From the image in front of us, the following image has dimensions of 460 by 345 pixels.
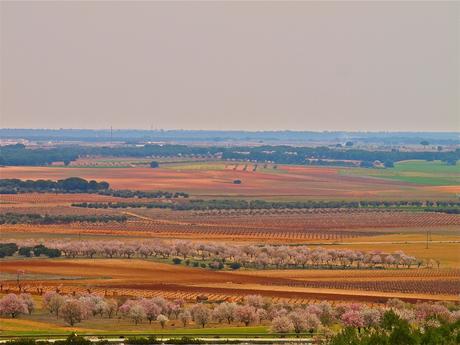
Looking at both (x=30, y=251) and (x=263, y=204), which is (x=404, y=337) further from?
(x=263, y=204)

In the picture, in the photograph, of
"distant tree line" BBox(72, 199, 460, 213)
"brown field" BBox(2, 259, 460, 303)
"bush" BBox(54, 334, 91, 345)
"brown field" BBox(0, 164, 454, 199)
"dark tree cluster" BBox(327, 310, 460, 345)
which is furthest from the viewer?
"brown field" BBox(0, 164, 454, 199)

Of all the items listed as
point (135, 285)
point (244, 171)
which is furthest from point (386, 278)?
point (244, 171)

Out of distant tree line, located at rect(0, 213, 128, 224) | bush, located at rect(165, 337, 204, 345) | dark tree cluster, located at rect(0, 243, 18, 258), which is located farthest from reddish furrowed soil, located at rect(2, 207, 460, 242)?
bush, located at rect(165, 337, 204, 345)

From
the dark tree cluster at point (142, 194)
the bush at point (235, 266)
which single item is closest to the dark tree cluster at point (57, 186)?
the dark tree cluster at point (142, 194)

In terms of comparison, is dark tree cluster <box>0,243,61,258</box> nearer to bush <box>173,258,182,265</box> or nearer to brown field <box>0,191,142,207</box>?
bush <box>173,258,182,265</box>

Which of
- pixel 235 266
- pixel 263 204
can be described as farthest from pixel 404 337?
pixel 263 204

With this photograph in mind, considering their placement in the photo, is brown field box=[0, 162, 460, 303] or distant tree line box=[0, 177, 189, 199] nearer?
brown field box=[0, 162, 460, 303]

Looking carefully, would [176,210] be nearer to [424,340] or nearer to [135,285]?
[135,285]
